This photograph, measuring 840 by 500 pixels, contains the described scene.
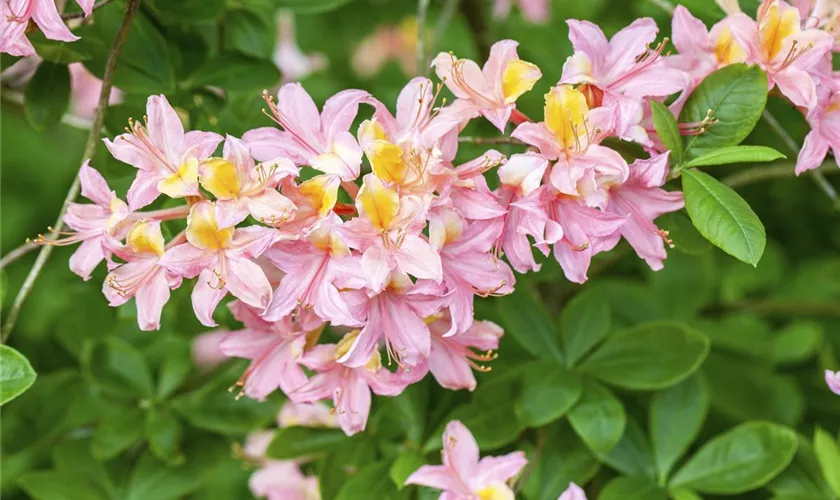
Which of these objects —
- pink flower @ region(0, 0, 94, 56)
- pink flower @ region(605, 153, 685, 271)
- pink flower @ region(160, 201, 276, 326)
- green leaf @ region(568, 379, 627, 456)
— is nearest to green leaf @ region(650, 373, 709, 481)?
green leaf @ region(568, 379, 627, 456)

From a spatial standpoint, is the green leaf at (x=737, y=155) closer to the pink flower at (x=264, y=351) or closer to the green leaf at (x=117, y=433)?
the pink flower at (x=264, y=351)

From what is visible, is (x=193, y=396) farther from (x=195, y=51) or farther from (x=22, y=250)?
(x=195, y=51)

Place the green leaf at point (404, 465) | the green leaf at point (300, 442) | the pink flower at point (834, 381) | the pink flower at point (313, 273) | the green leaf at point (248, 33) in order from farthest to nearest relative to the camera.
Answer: the green leaf at point (248, 33) → the green leaf at point (300, 442) → the green leaf at point (404, 465) → the pink flower at point (834, 381) → the pink flower at point (313, 273)

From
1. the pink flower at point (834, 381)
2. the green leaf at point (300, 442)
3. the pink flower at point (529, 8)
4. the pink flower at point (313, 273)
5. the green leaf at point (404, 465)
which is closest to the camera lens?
the pink flower at point (313, 273)

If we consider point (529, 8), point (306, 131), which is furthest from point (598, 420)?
point (529, 8)

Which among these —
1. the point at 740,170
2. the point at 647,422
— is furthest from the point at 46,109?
the point at 740,170

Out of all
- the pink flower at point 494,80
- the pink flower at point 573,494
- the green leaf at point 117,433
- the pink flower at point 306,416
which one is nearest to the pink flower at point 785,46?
the pink flower at point 494,80

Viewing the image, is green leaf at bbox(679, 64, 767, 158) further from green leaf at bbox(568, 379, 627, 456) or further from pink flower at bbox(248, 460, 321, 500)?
pink flower at bbox(248, 460, 321, 500)
